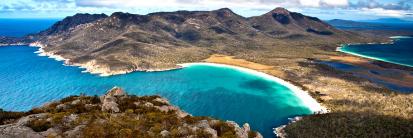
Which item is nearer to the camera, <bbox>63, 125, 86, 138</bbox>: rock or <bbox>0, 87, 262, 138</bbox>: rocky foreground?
<bbox>63, 125, 86, 138</bbox>: rock

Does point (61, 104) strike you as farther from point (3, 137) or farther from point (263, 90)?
point (263, 90)

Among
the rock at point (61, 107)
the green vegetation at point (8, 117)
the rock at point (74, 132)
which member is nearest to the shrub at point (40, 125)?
the rock at point (74, 132)

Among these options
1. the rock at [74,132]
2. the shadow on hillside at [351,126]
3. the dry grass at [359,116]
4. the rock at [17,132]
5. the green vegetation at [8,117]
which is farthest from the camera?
the dry grass at [359,116]

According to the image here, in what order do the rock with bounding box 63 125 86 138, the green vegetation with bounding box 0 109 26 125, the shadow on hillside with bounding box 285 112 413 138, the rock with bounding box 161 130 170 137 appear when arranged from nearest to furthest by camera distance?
1. the rock with bounding box 63 125 86 138
2. the rock with bounding box 161 130 170 137
3. the green vegetation with bounding box 0 109 26 125
4. the shadow on hillside with bounding box 285 112 413 138

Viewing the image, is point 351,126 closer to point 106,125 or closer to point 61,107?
point 61,107

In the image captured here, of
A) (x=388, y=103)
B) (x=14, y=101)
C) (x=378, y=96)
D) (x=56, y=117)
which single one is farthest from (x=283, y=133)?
(x=14, y=101)

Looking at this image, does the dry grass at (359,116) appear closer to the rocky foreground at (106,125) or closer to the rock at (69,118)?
the rocky foreground at (106,125)

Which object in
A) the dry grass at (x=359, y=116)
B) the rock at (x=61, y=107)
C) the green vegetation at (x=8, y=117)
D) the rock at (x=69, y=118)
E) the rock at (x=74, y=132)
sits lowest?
the dry grass at (x=359, y=116)

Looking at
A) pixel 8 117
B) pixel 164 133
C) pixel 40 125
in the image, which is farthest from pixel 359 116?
pixel 40 125

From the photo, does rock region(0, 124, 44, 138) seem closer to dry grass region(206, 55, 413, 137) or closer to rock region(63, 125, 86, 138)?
rock region(63, 125, 86, 138)

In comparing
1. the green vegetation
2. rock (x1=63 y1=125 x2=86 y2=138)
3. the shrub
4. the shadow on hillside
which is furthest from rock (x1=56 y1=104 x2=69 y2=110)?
the shadow on hillside

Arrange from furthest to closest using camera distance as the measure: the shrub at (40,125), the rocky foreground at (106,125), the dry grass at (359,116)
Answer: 1. the dry grass at (359,116)
2. the shrub at (40,125)
3. the rocky foreground at (106,125)
